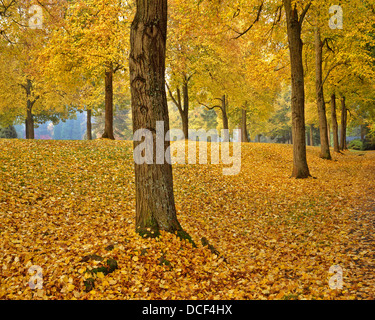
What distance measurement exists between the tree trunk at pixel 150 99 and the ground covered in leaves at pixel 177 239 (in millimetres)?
558

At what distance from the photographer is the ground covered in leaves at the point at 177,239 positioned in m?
4.57

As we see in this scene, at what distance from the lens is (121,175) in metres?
10.2

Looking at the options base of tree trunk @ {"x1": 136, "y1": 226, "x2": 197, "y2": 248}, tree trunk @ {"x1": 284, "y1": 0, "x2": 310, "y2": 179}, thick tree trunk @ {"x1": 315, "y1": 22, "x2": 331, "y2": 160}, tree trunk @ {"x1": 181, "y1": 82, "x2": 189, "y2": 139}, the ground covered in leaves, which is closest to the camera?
the ground covered in leaves

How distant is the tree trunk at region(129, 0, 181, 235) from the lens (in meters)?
5.59

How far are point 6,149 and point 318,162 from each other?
52.4 ft

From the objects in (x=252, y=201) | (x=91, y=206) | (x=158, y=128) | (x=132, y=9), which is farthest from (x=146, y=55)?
(x=132, y=9)

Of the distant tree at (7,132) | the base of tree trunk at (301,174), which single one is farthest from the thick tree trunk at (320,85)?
the distant tree at (7,132)

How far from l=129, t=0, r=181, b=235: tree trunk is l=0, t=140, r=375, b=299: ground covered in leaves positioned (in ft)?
1.83

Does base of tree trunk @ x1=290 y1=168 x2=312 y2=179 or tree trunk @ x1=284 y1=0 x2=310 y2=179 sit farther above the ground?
tree trunk @ x1=284 y1=0 x2=310 y2=179

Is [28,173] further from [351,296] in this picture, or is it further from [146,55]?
[351,296]

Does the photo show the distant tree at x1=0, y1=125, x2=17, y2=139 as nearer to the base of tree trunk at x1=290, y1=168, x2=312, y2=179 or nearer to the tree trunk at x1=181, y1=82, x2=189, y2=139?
the tree trunk at x1=181, y1=82, x2=189, y2=139

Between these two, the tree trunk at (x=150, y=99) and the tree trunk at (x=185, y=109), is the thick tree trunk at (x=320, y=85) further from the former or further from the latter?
the tree trunk at (x=150, y=99)

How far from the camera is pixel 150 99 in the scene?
18.5ft

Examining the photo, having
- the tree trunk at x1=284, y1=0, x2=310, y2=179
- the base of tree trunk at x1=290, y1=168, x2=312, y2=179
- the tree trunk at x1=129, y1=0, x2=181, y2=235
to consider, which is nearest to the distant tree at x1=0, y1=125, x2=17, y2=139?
the tree trunk at x1=284, y1=0, x2=310, y2=179
